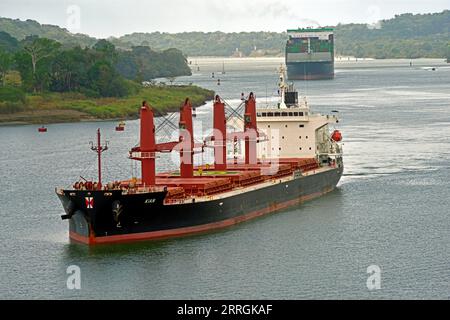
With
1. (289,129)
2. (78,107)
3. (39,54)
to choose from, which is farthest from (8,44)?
(289,129)

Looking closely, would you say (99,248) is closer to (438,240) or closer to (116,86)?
(438,240)

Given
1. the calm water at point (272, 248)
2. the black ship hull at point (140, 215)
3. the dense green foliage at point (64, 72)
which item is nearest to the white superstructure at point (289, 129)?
the calm water at point (272, 248)

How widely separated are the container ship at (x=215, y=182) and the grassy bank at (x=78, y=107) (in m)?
58.0

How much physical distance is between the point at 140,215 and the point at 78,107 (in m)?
79.4

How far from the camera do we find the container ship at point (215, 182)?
43.8 metres

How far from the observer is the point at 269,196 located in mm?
52688

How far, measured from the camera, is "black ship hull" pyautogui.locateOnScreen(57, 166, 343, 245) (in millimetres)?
43375

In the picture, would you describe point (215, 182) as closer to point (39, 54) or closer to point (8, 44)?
point (39, 54)

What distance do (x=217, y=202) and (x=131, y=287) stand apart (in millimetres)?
10179

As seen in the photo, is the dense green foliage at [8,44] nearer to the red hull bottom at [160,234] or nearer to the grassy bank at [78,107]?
the grassy bank at [78,107]

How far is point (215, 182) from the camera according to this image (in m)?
49.7

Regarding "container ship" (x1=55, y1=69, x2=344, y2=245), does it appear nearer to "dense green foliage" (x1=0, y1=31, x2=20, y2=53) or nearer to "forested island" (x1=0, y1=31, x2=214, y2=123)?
"forested island" (x1=0, y1=31, x2=214, y2=123)
